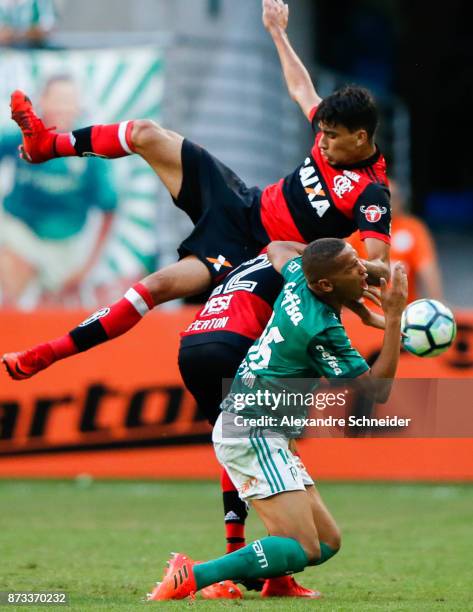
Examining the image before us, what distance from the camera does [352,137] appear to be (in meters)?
7.19

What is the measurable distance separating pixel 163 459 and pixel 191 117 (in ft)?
19.3

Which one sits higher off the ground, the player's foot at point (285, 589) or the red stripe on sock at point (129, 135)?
the red stripe on sock at point (129, 135)

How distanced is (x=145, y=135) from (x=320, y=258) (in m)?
1.71

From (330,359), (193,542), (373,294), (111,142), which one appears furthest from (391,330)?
(193,542)

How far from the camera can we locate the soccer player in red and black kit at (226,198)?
7.20m

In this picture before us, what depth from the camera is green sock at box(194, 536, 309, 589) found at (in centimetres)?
636

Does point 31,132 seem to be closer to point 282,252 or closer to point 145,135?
point 145,135

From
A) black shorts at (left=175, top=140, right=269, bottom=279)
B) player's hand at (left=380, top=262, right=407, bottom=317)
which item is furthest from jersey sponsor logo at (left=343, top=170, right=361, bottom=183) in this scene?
player's hand at (left=380, top=262, right=407, bottom=317)

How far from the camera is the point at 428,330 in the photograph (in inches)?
271

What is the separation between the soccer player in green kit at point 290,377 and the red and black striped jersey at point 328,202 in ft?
2.55

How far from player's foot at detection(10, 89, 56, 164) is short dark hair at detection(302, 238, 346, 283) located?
80.9 inches

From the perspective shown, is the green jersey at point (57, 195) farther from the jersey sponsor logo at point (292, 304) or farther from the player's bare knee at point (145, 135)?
the jersey sponsor logo at point (292, 304)

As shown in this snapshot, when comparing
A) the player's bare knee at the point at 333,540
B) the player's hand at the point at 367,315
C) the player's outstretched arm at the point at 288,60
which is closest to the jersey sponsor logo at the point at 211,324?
the player's hand at the point at 367,315

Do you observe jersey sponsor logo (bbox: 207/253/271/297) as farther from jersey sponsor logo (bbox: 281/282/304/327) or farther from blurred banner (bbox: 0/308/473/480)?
blurred banner (bbox: 0/308/473/480)
